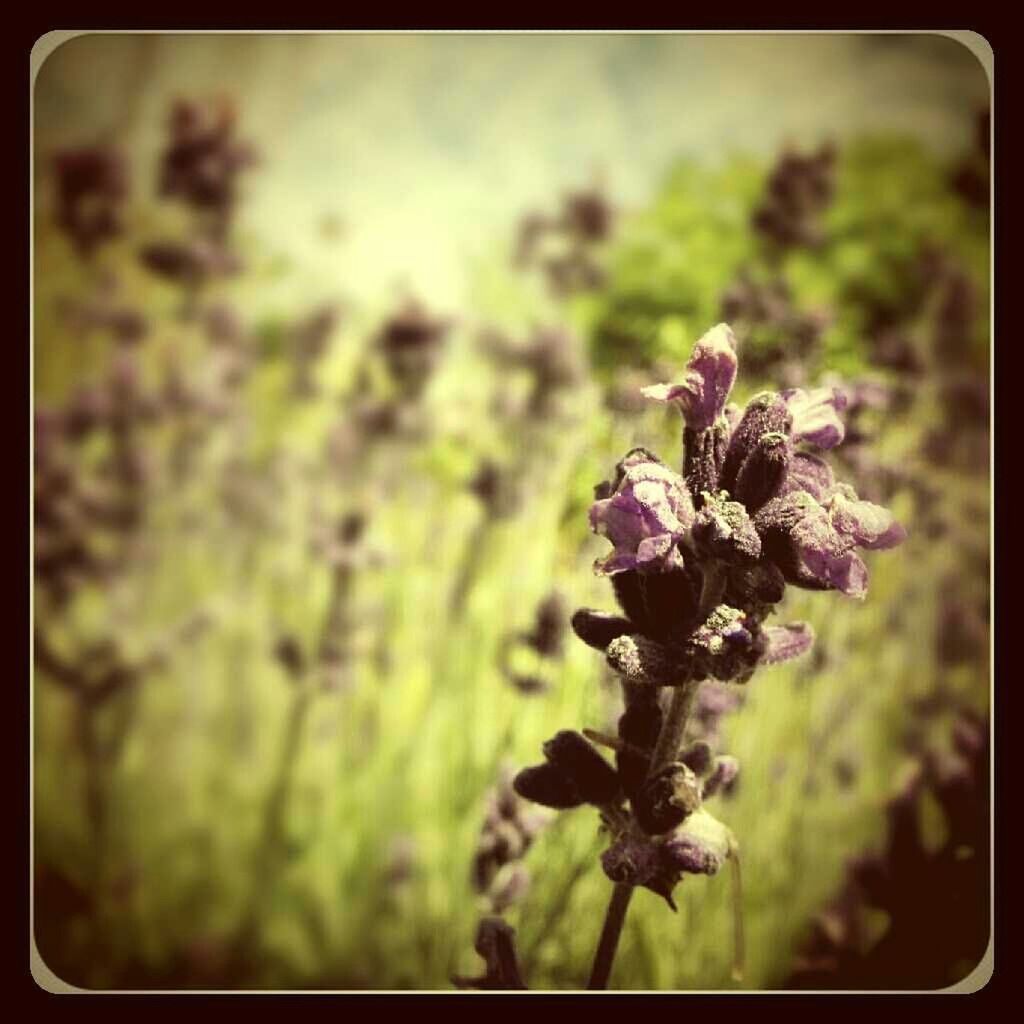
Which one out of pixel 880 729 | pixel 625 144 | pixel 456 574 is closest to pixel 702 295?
pixel 625 144

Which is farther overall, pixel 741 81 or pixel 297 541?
pixel 297 541

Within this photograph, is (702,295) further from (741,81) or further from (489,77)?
(489,77)

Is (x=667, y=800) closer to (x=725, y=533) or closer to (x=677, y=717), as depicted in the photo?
(x=677, y=717)

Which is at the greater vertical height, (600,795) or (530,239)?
(530,239)

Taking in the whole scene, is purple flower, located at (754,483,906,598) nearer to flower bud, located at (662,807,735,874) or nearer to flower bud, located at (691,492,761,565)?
flower bud, located at (691,492,761,565)

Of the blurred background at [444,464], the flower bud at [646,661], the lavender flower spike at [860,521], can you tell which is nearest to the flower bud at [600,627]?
the flower bud at [646,661]

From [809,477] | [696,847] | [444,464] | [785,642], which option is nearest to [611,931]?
[696,847]

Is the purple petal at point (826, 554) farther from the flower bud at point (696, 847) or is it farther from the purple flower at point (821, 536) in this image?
the flower bud at point (696, 847)
